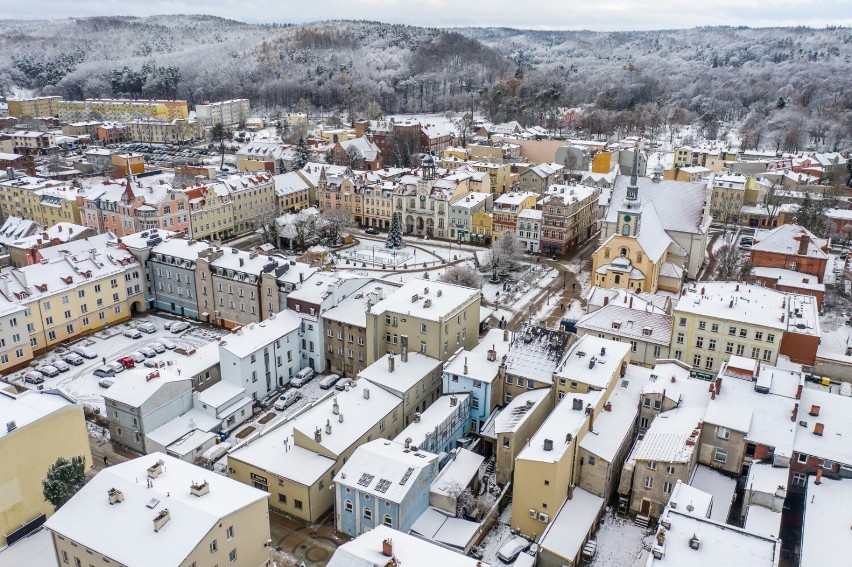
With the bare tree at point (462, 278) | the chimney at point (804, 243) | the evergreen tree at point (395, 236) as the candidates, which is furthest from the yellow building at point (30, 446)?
the chimney at point (804, 243)

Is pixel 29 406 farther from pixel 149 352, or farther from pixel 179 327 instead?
pixel 179 327

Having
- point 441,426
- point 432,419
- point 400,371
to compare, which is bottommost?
point 441,426

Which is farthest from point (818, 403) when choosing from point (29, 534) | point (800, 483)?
point (29, 534)

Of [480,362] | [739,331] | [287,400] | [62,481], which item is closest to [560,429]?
[480,362]

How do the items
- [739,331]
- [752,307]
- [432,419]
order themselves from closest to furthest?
[432,419] < [739,331] < [752,307]

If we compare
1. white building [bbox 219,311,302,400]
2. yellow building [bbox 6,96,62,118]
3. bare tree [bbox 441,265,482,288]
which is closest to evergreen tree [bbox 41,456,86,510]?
white building [bbox 219,311,302,400]

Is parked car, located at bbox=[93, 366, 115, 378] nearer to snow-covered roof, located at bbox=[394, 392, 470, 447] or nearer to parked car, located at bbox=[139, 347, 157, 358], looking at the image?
parked car, located at bbox=[139, 347, 157, 358]
